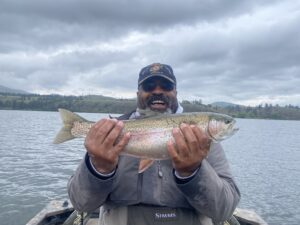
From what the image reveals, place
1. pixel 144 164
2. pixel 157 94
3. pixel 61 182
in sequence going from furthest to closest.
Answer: pixel 61 182 < pixel 157 94 < pixel 144 164

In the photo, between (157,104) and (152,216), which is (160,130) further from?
(152,216)

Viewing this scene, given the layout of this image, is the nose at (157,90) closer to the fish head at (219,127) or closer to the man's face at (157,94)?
the man's face at (157,94)

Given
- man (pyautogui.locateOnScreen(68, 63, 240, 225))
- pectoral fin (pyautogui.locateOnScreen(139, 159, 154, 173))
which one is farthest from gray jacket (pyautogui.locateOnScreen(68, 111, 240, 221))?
pectoral fin (pyautogui.locateOnScreen(139, 159, 154, 173))

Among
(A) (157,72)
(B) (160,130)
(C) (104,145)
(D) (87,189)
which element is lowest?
(D) (87,189)

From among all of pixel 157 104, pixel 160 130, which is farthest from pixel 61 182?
pixel 160 130

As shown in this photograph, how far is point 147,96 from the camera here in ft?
16.6

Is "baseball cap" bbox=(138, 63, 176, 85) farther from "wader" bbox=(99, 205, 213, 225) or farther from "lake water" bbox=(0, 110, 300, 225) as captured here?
"lake water" bbox=(0, 110, 300, 225)

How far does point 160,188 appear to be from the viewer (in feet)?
14.0

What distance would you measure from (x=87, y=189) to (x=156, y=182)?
0.79m

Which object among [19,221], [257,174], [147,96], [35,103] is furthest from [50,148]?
[35,103]

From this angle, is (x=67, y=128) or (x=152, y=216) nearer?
(x=152, y=216)

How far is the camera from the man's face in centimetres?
502

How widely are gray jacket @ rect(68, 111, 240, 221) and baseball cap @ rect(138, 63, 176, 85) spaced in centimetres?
116

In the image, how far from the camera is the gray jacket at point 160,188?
159 inches
